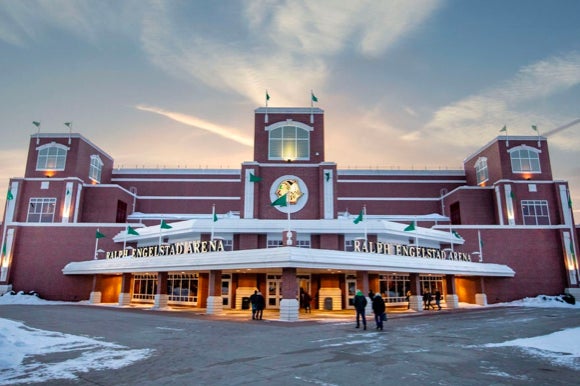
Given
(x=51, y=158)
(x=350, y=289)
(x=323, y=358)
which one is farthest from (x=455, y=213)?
(x=51, y=158)

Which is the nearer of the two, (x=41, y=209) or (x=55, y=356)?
(x=55, y=356)

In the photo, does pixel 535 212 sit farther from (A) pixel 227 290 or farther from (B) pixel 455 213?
(A) pixel 227 290

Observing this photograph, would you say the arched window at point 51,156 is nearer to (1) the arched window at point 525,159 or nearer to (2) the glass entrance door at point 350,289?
(2) the glass entrance door at point 350,289

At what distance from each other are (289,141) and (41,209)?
31482mm

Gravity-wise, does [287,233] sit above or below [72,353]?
above

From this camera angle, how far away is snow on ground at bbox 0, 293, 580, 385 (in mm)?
9898

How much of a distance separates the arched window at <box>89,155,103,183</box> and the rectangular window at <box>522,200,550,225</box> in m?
57.0

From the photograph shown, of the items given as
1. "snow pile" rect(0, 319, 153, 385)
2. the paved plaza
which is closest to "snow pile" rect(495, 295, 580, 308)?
the paved plaza

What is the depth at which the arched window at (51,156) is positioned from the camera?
52.4 meters

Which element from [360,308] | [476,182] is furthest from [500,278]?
[360,308]

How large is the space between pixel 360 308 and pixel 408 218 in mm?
41447

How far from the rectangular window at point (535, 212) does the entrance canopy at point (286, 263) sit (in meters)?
13.4

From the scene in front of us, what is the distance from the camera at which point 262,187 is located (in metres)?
42.7

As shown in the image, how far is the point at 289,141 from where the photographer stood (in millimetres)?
45062
